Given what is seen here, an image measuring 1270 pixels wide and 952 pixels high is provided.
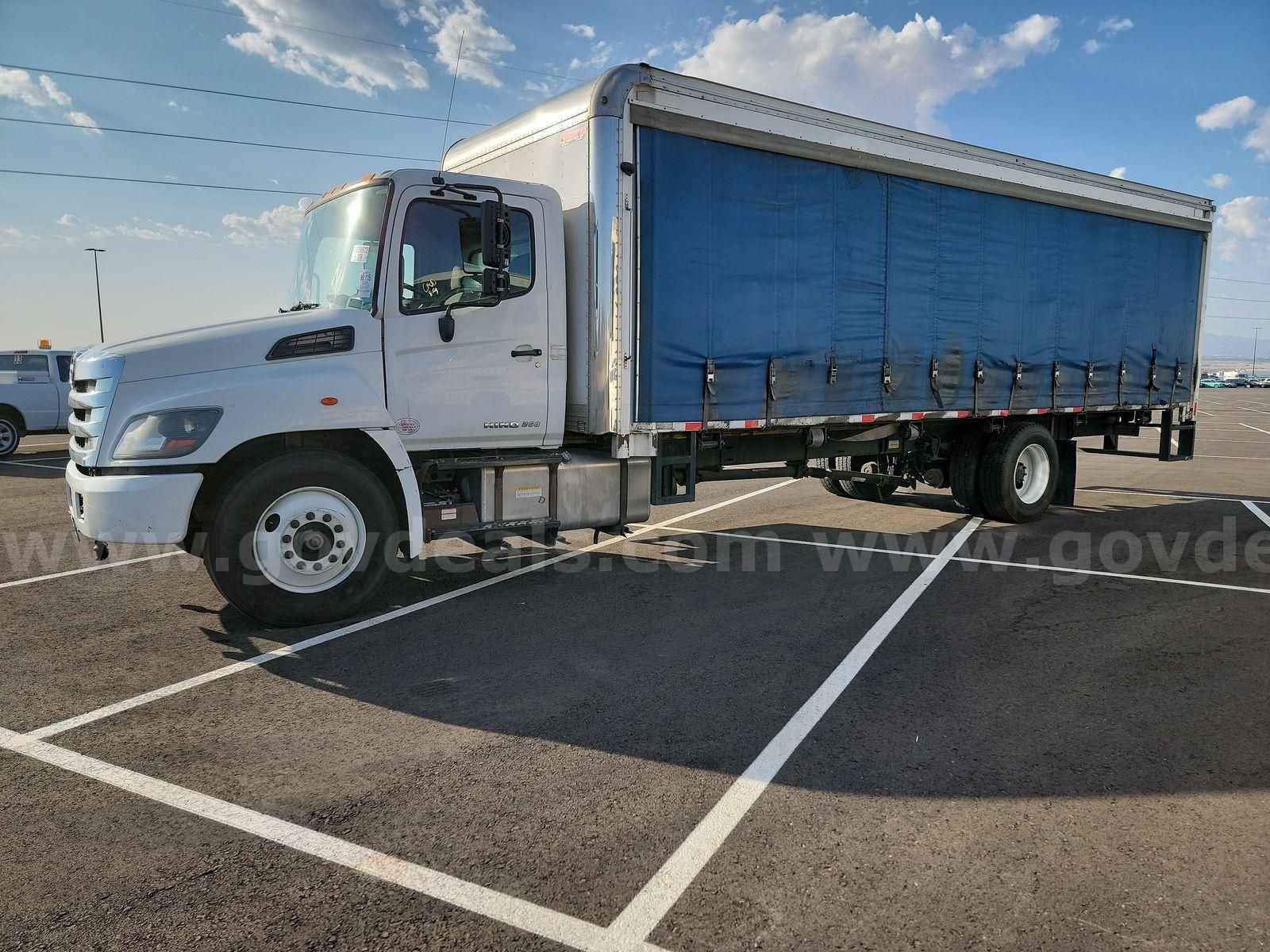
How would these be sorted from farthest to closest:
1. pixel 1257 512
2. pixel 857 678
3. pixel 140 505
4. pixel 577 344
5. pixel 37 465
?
pixel 37 465 < pixel 1257 512 < pixel 577 344 < pixel 140 505 < pixel 857 678

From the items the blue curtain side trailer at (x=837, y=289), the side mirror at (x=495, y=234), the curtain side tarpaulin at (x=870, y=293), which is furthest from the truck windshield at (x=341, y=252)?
the curtain side tarpaulin at (x=870, y=293)

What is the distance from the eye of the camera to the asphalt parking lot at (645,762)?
2.69m

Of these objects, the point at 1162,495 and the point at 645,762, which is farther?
the point at 1162,495

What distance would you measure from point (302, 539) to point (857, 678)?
3611 millimetres

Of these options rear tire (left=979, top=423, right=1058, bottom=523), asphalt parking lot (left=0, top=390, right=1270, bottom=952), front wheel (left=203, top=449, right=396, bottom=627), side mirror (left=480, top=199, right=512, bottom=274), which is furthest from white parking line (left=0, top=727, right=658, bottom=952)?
rear tire (left=979, top=423, right=1058, bottom=523)

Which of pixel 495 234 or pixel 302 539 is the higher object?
pixel 495 234

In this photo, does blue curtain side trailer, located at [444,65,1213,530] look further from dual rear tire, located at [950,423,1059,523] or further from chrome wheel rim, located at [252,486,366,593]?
chrome wheel rim, located at [252,486,366,593]

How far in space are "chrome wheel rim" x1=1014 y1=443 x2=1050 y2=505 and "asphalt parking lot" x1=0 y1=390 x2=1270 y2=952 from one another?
285 cm

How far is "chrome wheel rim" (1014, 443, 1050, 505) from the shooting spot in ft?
32.6

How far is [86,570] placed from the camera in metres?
7.16

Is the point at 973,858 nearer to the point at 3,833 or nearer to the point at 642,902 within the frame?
the point at 642,902

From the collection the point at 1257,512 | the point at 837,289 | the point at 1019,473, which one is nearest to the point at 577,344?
the point at 837,289

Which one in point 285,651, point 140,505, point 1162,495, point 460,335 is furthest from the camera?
point 1162,495

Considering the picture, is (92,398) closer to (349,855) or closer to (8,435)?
(349,855)
